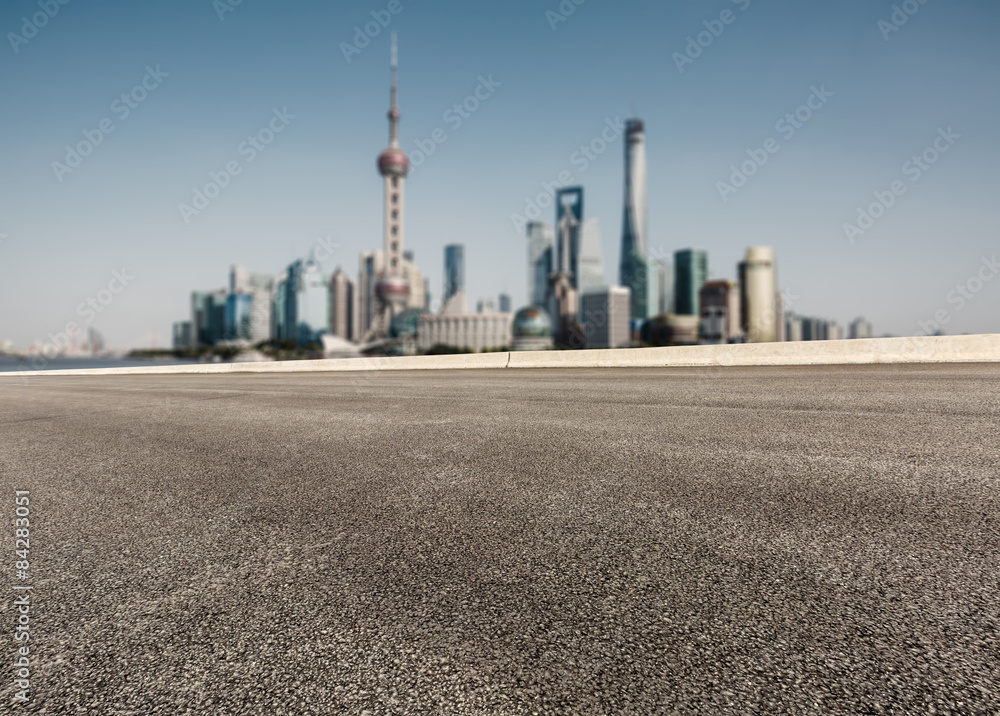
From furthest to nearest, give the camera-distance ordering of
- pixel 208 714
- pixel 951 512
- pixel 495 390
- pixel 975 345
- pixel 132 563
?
pixel 975 345 < pixel 495 390 < pixel 951 512 < pixel 132 563 < pixel 208 714

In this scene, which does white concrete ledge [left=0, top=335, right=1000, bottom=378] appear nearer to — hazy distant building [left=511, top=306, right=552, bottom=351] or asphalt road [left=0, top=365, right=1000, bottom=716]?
asphalt road [left=0, top=365, right=1000, bottom=716]

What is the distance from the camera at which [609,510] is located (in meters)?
3.69

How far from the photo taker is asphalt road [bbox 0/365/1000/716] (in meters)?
1.94

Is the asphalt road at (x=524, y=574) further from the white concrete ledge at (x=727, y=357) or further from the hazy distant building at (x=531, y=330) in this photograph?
the hazy distant building at (x=531, y=330)

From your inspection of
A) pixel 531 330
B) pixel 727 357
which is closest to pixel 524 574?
pixel 727 357

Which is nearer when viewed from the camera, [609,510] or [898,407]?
[609,510]

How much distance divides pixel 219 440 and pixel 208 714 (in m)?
5.66

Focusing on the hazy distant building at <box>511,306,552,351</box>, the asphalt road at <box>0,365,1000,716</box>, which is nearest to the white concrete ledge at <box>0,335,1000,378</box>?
the asphalt road at <box>0,365,1000,716</box>

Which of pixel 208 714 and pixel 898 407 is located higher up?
pixel 898 407

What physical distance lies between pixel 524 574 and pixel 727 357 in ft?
49.5

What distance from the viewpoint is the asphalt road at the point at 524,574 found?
1.94 meters

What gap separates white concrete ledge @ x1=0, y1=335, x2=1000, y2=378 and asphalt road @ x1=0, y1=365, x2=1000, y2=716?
9272mm

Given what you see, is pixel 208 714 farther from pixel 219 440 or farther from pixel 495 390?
pixel 495 390

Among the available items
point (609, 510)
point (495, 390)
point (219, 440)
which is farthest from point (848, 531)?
point (495, 390)
